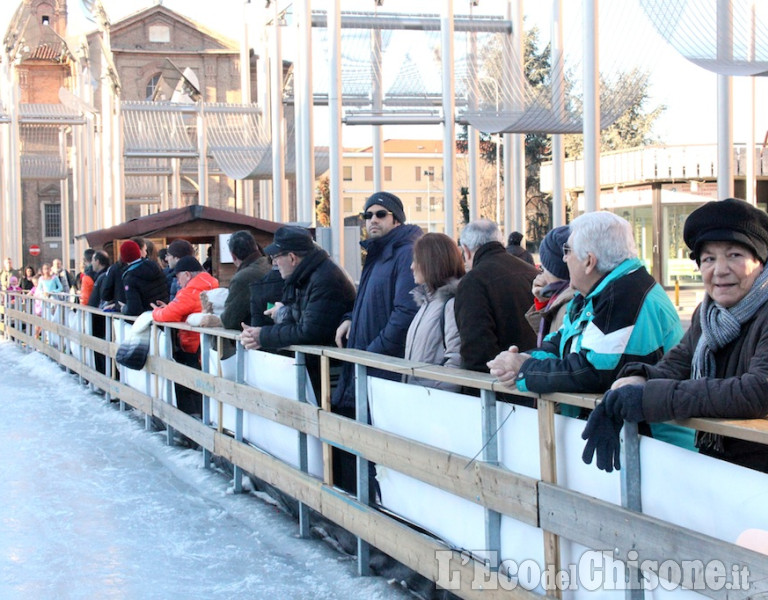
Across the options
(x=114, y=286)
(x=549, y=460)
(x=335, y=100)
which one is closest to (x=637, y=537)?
(x=549, y=460)

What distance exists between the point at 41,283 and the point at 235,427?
17856mm

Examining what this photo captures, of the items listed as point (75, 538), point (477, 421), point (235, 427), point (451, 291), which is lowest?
point (75, 538)

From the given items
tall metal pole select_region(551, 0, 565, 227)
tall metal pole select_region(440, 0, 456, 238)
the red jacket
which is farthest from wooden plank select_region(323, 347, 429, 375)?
tall metal pole select_region(440, 0, 456, 238)

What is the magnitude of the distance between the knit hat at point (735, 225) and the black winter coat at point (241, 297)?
15.3ft

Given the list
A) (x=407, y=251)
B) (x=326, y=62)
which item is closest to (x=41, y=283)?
(x=326, y=62)

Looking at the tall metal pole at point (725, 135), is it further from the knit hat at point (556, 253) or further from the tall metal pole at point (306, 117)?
the tall metal pole at point (306, 117)

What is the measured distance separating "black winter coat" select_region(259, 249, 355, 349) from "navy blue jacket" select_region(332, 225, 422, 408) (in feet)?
0.73

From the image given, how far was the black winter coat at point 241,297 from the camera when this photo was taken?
25.0 ft

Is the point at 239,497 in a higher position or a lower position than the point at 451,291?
lower

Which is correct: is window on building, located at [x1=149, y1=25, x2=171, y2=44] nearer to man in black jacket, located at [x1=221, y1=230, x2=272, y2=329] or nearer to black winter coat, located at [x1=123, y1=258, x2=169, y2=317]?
black winter coat, located at [x1=123, y1=258, x2=169, y2=317]

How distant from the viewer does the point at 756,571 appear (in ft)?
9.28

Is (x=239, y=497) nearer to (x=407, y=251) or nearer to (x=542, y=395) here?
(x=407, y=251)

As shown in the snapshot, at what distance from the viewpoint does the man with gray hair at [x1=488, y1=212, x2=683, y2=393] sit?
361cm

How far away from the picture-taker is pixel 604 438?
3.34 m
